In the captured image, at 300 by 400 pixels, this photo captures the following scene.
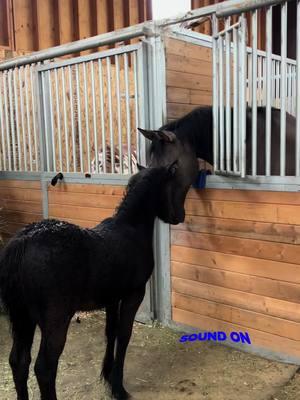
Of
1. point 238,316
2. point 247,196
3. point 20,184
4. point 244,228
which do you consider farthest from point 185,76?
point 20,184

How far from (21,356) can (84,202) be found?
1626 mm

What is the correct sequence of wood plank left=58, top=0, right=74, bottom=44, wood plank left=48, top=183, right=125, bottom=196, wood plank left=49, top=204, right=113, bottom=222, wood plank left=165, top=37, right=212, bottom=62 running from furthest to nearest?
wood plank left=58, top=0, right=74, bottom=44, wood plank left=49, top=204, right=113, bottom=222, wood plank left=48, top=183, right=125, bottom=196, wood plank left=165, top=37, right=212, bottom=62

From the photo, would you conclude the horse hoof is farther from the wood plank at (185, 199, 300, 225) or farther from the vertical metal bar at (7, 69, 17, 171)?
the vertical metal bar at (7, 69, 17, 171)

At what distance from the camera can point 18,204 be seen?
13.6ft

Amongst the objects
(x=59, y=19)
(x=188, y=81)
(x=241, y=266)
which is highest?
(x=59, y=19)

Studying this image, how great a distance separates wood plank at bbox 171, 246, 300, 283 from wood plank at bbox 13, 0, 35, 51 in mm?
4438

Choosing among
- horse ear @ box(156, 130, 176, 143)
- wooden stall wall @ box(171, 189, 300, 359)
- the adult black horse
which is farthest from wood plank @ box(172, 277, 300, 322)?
horse ear @ box(156, 130, 176, 143)

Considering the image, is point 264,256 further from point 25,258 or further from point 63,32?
point 63,32

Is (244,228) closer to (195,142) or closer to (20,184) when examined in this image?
(195,142)

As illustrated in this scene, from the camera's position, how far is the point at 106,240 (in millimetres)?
2070

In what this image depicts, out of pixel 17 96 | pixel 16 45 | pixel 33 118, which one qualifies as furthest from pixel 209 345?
pixel 16 45

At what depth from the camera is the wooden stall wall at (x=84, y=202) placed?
3.30 metres

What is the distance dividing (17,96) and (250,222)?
2642 millimetres

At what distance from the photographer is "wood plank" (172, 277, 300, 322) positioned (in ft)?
8.05
